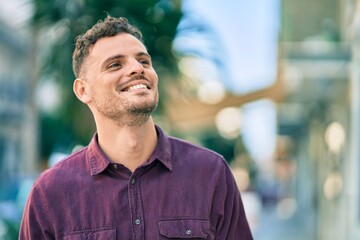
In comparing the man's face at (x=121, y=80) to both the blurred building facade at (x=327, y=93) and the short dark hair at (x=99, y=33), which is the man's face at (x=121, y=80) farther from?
the blurred building facade at (x=327, y=93)

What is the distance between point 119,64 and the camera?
7.66ft

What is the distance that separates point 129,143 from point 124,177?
4.3 inches

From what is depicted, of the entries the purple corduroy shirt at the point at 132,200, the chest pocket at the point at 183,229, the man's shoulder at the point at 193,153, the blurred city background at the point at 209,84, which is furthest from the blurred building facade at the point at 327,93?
the chest pocket at the point at 183,229

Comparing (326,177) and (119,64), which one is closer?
(119,64)

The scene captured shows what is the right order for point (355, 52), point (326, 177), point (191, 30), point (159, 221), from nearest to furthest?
1. point (159, 221)
2. point (191, 30)
3. point (355, 52)
4. point (326, 177)

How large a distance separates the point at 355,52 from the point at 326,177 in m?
4.27

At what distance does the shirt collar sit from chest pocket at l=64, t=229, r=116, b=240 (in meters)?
0.19

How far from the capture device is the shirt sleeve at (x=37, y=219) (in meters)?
2.31

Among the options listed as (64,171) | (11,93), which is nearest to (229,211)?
(64,171)

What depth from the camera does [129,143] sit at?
7.77 ft

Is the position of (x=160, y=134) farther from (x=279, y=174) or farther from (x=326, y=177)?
(x=279, y=174)

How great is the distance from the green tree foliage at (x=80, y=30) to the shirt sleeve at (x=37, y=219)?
5.87 m

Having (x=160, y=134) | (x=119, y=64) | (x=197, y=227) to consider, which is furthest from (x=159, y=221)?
(x=119, y=64)

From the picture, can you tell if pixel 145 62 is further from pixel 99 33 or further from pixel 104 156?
pixel 104 156
